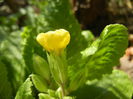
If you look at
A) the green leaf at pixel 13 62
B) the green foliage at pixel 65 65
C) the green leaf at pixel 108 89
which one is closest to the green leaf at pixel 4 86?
the green foliage at pixel 65 65

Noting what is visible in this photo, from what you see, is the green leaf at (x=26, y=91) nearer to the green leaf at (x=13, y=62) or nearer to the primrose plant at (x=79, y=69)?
the primrose plant at (x=79, y=69)

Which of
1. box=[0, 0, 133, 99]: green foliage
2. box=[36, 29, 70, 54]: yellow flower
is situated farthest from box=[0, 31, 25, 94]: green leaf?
box=[36, 29, 70, 54]: yellow flower

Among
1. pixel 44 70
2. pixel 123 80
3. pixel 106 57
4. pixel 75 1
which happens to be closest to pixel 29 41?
pixel 44 70

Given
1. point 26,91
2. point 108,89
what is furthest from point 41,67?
point 108,89

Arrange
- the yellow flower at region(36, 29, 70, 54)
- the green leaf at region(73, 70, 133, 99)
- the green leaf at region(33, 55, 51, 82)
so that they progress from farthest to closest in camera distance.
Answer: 1. the green leaf at region(73, 70, 133, 99)
2. the green leaf at region(33, 55, 51, 82)
3. the yellow flower at region(36, 29, 70, 54)

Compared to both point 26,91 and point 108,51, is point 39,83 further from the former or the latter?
point 108,51

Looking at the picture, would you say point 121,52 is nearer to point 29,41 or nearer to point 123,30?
point 123,30

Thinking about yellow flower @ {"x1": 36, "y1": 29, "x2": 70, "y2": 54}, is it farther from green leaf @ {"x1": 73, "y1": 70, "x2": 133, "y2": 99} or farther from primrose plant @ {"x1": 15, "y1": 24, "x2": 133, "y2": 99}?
green leaf @ {"x1": 73, "y1": 70, "x2": 133, "y2": 99}
